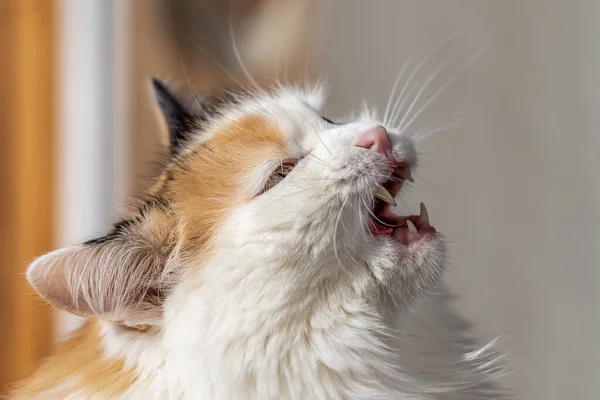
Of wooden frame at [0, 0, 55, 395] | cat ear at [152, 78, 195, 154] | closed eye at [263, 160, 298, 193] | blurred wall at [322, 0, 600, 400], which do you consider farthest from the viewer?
wooden frame at [0, 0, 55, 395]

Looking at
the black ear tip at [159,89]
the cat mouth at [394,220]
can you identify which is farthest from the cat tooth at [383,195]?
the black ear tip at [159,89]

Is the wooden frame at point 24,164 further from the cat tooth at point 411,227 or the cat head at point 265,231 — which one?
the cat tooth at point 411,227

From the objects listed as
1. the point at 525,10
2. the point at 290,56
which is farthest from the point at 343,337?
the point at 290,56

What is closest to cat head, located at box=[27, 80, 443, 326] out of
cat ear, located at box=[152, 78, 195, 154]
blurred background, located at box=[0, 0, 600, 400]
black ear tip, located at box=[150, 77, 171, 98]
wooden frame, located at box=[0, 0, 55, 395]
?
cat ear, located at box=[152, 78, 195, 154]

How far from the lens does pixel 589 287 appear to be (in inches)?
54.0

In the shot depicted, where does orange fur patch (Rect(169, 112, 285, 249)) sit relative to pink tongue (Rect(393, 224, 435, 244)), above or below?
below

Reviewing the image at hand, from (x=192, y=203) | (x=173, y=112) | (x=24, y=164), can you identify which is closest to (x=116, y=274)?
(x=192, y=203)

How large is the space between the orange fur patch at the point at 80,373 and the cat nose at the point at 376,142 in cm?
40

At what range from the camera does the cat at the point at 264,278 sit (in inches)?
29.4

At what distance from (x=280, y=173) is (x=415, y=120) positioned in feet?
2.10

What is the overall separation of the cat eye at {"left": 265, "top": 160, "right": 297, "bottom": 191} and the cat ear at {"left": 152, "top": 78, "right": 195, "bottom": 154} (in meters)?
0.27

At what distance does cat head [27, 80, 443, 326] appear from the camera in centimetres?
74

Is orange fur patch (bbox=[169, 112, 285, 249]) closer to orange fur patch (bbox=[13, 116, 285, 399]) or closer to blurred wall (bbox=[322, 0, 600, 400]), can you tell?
orange fur patch (bbox=[13, 116, 285, 399])

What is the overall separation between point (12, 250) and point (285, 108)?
100 centimetres
